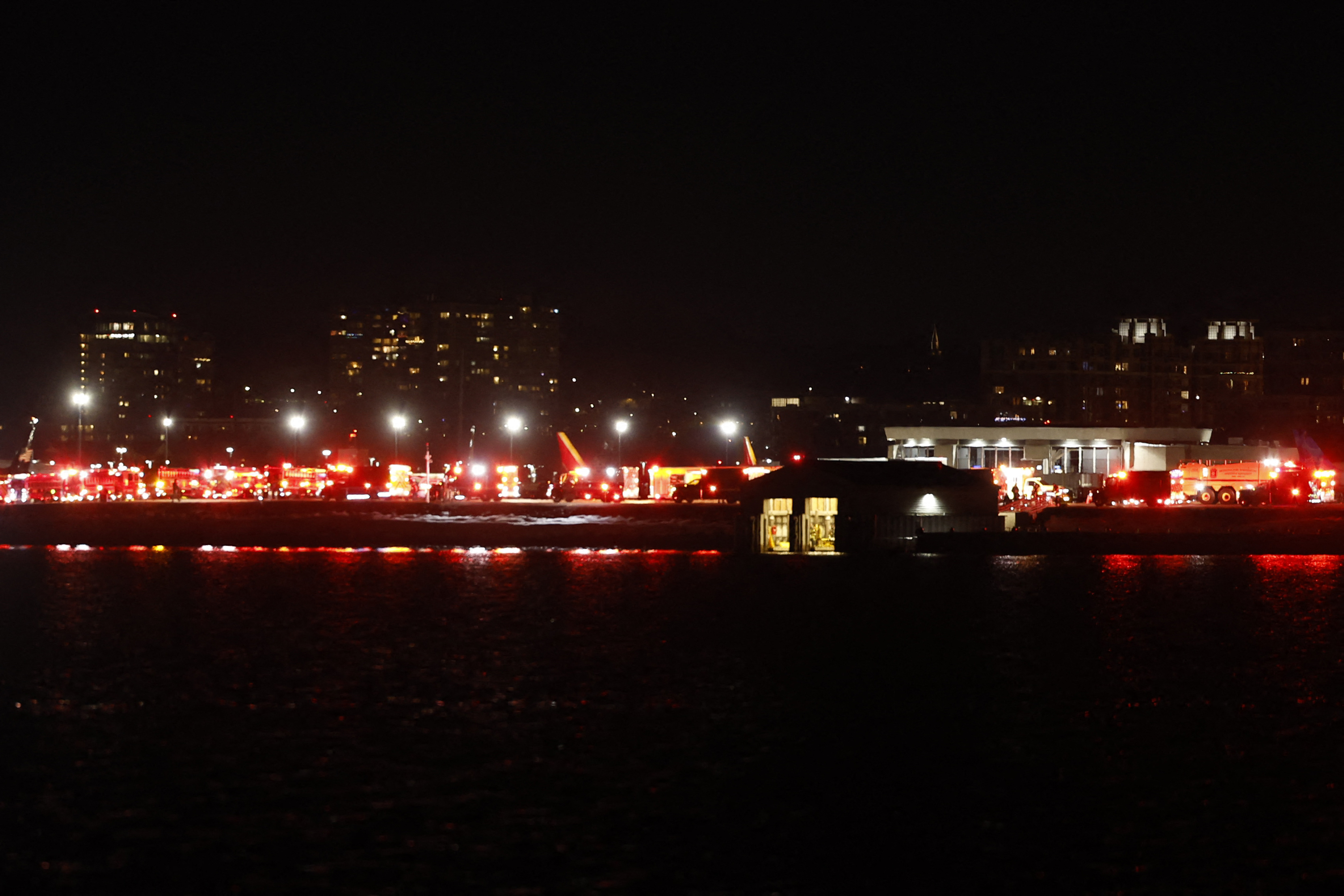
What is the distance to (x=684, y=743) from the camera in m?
17.9

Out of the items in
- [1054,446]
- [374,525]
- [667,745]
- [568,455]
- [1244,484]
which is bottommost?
[667,745]

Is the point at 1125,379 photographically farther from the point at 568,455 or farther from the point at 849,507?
the point at 849,507

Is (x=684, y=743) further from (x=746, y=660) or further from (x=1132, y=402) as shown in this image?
(x=1132, y=402)

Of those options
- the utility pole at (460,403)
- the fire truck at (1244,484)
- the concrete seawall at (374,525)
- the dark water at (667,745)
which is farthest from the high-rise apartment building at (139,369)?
the dark water at (667,745)

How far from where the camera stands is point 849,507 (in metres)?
51.1

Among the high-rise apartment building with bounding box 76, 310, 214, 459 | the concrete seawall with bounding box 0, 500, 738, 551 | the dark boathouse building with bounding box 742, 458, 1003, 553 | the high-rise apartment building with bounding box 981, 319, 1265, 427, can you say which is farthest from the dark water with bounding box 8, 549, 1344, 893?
the high-rise apartment building with bounding box 76, 310, 214, 459

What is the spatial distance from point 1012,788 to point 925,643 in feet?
41.5

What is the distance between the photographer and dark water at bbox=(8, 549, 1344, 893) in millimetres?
12703

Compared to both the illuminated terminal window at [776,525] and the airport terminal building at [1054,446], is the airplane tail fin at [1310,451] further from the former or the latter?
the illuminated terminal window at [776,525]

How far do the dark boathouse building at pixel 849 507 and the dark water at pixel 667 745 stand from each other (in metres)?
14.7

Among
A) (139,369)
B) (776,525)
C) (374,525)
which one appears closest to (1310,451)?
(776,525)

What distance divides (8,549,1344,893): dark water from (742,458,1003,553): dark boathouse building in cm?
1474

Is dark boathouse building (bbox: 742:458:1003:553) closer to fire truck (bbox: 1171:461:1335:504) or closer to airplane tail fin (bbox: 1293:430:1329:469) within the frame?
fire truck (bbox: 1171:461:1335:504)

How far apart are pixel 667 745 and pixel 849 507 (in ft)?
111
